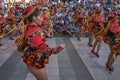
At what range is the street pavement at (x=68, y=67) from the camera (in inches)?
307

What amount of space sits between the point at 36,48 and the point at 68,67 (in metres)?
4.13

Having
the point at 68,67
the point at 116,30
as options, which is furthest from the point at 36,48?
the point at 68,67

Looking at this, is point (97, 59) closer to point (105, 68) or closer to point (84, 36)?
point (105, 68)

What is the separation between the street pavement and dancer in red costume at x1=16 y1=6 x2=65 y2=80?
109 inches

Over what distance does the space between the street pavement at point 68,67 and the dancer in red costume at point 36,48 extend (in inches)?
109

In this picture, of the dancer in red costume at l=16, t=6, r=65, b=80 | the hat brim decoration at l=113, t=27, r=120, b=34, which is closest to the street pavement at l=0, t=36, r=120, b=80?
the hat brim decoration at l=113, t=27, r=120, b=34

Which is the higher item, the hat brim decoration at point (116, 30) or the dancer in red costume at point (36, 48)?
the dancer in red costume at point (36, 48)

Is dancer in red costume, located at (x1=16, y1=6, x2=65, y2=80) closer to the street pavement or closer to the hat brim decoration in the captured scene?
the street pavement

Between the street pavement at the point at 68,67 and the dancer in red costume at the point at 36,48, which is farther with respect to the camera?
the street pavement at the point at 68,67

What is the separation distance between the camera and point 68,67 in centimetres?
881

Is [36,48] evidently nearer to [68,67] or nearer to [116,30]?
[116,30]

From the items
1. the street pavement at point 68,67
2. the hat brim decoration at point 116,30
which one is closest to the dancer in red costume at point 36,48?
the street pavement at point 68,67

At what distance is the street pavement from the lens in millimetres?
7789

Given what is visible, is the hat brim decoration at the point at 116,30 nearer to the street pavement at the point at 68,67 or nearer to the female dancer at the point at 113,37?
the female dancer at the point at 113,37
